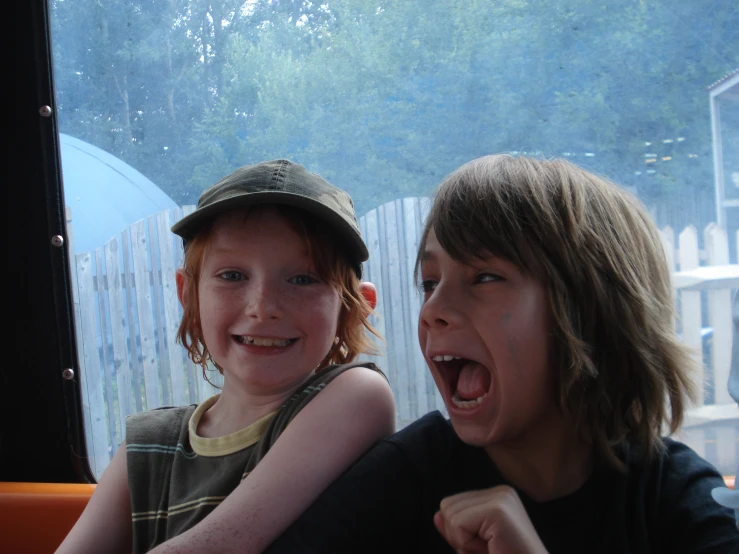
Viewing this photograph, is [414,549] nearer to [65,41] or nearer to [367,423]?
[367,423]

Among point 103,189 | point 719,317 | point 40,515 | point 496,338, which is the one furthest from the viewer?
point 103,189

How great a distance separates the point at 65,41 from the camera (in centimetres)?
191

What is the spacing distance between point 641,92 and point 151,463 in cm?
135

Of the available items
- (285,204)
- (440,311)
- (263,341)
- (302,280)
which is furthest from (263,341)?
(440,311)

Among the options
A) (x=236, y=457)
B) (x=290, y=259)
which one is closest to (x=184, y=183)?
(x=290, y=259)

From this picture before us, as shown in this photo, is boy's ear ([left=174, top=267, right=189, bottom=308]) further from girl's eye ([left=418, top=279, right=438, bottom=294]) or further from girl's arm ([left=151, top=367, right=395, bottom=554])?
girl's eye ([left=418, top=279, right=438, bottom=294])

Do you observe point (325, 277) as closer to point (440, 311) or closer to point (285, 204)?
point (285, 204)

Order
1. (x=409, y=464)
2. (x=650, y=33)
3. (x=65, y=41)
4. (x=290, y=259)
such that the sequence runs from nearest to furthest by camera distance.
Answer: (x=409, y=464) → (x=290, y=259) → (x=650, y=33) → (x=65, y=41)

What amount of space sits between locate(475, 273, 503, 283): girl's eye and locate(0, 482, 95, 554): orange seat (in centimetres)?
122

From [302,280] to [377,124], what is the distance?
633 millimetres

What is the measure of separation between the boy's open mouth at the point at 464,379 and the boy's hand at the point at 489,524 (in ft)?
0.52

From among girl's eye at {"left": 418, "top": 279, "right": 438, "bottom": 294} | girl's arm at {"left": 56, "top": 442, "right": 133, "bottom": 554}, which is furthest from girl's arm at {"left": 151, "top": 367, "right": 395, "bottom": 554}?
girl's arm at {"left": 56, "top": 442, "right": 133, "bottom": 554}

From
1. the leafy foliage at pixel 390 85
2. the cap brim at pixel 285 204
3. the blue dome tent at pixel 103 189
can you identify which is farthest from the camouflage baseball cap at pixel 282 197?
the blue dome tent at pixel 103 189

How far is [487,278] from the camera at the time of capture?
3.59 feet
